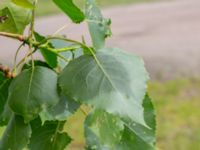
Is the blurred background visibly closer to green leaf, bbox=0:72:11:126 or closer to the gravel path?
the gravel path

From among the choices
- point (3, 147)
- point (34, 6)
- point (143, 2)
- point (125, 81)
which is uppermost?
point (34, 6)

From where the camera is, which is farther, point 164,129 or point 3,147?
point 164,129

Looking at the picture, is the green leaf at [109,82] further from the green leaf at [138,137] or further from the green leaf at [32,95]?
the green leaf at [138,137]

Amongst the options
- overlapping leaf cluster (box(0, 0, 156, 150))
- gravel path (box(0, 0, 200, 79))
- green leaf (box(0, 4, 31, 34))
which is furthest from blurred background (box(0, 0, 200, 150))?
overlapping leaf cluster (box(0, 0, 156, 150))

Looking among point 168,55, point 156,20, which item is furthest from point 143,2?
point 168,55

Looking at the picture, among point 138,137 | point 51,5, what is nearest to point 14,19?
point 138,137

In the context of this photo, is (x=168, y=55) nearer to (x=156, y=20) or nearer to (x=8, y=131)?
(x=156, y=20)

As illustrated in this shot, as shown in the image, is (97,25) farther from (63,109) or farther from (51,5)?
(51,5)
